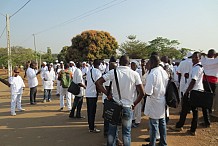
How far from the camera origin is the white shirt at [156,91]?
436 centimetres

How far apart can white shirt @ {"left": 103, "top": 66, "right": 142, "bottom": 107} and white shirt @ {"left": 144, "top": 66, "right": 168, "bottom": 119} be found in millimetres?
268

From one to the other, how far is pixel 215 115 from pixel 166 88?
3.13 m

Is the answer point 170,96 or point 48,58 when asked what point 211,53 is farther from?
point 48,58

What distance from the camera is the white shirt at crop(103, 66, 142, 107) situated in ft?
13.7

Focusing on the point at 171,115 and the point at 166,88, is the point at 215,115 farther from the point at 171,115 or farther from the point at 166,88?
the point at 166,88

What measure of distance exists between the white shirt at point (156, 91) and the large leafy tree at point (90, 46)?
30279 mm

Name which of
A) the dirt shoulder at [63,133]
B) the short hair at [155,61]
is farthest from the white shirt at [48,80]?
the short hair at [155,61]

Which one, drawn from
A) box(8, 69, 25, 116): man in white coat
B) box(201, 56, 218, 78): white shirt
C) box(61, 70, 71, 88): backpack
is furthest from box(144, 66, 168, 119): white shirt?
box(8, 69, 25, 116): man in white coat

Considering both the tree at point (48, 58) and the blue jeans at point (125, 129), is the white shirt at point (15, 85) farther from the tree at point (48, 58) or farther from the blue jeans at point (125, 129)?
the tree at point (48, 58)

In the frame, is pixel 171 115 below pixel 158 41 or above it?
below

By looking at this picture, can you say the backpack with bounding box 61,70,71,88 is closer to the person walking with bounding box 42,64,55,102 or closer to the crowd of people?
the crowd of people

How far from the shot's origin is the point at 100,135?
5.89m

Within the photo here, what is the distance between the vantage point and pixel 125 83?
13.8 ft

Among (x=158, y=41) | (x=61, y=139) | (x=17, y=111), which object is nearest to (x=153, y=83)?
(x=61, y=139)
